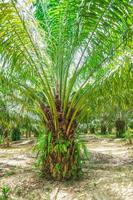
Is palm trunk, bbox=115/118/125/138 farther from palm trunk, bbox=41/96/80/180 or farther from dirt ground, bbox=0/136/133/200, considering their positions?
palm trunk, bbox=41/96/80/180

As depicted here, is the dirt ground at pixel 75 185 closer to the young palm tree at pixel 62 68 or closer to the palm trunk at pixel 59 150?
the palm trunk at pixel 59 150

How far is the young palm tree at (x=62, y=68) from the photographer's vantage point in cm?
604

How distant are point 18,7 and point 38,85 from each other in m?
2.08

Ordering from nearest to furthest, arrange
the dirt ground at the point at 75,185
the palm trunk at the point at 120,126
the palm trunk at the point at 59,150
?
the dirt ground at the point at 75,185 → the palm trunk at the point at 59,150 → the palm trunk at the point at 120,126

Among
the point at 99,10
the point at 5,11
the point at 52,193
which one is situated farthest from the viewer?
the point at 52,193

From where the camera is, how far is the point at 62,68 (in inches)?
257

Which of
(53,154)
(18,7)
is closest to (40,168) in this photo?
(53,154)

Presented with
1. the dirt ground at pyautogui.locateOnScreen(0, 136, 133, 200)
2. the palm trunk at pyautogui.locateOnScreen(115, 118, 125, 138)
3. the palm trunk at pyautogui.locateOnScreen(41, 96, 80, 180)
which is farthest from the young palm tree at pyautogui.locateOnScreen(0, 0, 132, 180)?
the palm trunk at pyautogui.locateOnScreen(115, 118, 125, 138)

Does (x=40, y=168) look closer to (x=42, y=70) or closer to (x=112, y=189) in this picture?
(x=112, y=189)

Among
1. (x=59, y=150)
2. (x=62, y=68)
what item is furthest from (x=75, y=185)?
(x=62, y=68)

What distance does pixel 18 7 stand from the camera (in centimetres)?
508

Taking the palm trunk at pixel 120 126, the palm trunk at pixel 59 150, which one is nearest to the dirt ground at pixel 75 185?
the palm trunk at pixel 59 150

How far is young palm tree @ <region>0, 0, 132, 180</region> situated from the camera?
19.8 feet

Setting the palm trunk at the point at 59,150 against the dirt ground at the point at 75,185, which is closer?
the dirt ground at the point at 75,185
